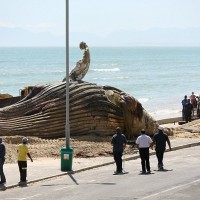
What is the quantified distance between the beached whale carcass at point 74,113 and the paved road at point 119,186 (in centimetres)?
449

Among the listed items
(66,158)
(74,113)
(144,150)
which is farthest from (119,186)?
(74,113)

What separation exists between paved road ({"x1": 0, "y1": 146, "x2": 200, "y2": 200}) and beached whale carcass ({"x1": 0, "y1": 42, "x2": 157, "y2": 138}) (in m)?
4.49

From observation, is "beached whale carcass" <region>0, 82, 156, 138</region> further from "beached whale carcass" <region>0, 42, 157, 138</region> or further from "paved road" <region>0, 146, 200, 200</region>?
"paved road" <region>0, 146, 200, 200</region>

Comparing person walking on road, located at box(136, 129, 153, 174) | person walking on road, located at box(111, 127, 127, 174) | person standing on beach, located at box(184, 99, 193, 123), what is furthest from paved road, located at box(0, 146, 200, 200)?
person standing on beach, located at box(184, 99, 193, 123)

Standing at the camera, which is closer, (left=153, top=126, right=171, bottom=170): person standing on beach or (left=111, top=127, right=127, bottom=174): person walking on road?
(left=111, top=127, right=127, bottom=174): person walking on road

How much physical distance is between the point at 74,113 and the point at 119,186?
858 centimetres

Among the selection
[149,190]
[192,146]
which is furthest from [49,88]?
[149,190]

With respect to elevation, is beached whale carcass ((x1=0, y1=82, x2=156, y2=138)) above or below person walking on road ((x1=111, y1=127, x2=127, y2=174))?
above

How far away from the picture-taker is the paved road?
19000 mm

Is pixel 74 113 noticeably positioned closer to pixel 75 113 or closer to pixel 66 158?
pixel 75 113

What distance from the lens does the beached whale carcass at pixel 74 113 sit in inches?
1120

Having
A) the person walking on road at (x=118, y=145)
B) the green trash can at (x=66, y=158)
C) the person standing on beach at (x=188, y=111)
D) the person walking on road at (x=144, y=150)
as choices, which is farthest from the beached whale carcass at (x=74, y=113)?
the person standing on beach at (x=188, y=111)

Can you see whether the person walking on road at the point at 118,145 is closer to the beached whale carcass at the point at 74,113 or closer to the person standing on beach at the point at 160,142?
the person standing on beach at the point at 160,142

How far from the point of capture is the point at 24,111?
29.2m
